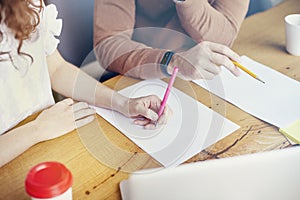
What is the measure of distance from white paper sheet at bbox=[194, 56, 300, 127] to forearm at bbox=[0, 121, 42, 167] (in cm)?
41

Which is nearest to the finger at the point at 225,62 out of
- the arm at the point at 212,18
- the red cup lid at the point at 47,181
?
the arm at the point at 212,18

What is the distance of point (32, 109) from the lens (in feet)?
3.47

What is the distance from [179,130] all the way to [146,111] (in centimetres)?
8

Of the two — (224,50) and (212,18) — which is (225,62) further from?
(212,18)

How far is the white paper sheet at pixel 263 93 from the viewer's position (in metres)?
1.02

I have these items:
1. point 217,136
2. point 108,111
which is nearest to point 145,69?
point 108,111

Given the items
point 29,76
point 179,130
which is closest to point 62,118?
point 29,76

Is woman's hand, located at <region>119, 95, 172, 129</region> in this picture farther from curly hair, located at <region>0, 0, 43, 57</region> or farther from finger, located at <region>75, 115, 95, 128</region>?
curly hair, located at <region>0, 0, 43, 57</region>

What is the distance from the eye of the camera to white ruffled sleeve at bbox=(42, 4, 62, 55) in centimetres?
102

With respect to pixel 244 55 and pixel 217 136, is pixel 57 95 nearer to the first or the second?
pixel 217 136

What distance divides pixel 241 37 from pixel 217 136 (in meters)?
0.47

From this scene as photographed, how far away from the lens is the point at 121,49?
1123 mm

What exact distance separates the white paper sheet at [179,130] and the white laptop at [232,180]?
7.8 inches

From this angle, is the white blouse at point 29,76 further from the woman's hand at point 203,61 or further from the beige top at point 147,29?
the woman's hand at point 203,61
